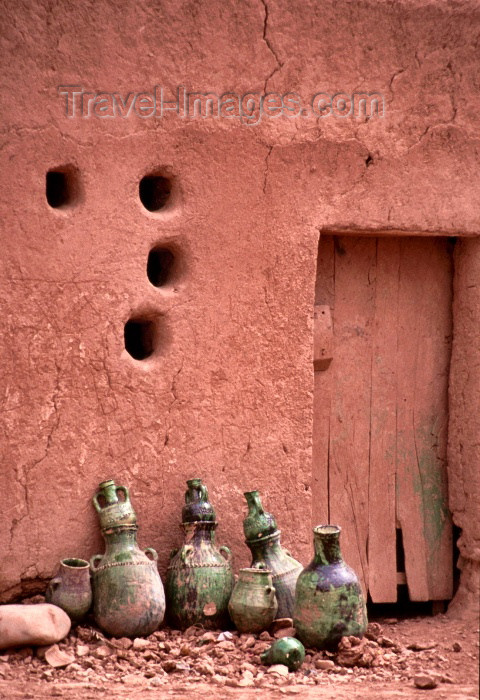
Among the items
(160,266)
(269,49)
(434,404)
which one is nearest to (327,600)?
(434,404)

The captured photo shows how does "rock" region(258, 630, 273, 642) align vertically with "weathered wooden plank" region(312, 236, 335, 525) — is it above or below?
below

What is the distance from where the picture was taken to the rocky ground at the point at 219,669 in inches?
136

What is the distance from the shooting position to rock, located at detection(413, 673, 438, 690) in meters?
3.54

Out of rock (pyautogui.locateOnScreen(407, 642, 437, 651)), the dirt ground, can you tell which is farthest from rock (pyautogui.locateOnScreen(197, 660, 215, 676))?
rock (pyautogui.locateOnScreen(407, 642, 437, 651))

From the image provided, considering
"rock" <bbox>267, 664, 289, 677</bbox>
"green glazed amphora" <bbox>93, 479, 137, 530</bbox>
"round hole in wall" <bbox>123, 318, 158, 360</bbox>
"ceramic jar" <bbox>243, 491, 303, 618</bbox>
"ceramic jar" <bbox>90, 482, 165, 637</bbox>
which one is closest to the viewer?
"rock" <bbox>267, 664, 289, 677</bbox>

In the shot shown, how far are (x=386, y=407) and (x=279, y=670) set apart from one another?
1.56 m

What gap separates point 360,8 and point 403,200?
866mm

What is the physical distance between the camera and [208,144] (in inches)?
168

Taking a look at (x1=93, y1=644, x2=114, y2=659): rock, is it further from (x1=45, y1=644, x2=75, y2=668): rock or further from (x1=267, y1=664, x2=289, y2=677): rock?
(x1=267, y1=664, x2=289, y2=677): rock

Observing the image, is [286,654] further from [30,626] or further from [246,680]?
[30,626]

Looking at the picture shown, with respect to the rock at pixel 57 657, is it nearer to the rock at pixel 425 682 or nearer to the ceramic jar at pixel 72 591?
the ceramic jar at pixel 72 591

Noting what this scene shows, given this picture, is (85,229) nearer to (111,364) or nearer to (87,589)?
(111,364)

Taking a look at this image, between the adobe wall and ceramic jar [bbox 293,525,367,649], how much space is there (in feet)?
1.75

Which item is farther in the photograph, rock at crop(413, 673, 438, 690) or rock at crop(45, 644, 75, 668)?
rock at crop(45, 644, 75, 668)
